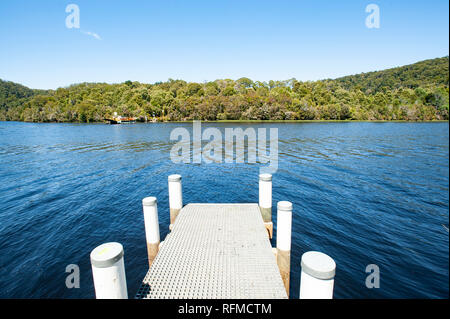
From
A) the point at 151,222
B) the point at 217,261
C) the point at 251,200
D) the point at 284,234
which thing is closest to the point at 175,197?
the point at 151,222

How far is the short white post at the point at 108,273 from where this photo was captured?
279cm

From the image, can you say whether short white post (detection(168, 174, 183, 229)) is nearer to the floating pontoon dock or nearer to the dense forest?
the floating pontoon dock

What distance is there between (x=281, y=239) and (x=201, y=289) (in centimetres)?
215

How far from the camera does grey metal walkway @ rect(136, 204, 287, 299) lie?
3.74 meters

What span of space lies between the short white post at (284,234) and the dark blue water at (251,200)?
96 centimetres

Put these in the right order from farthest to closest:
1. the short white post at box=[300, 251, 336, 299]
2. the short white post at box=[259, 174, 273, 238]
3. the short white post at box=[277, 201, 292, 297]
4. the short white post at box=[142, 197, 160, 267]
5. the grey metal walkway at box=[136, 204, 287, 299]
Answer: the short white post at box=[259, 174, 273, 238] < the short white post at box=[142, 197, 160, 267] < the short white post at box=[277, 201, 292, 297] < the grey metal walkway at box=[136, 204, 287, 299] < the short white post at box=[300, 251, 336, 299]

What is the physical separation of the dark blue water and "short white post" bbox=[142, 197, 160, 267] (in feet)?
3.97

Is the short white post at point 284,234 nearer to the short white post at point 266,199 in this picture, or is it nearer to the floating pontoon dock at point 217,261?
the floating pontoon dock at point 217,261

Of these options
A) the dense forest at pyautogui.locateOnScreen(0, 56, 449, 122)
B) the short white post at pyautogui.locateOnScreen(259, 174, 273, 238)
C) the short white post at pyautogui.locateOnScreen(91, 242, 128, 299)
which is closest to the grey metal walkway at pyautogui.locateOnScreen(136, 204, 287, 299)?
the short white post at pyautogui.locateOnScreen(259, 174, 273, 238)

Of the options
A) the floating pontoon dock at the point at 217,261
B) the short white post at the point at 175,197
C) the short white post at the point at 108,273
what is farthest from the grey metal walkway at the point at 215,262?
the short white post at the point at 108,273

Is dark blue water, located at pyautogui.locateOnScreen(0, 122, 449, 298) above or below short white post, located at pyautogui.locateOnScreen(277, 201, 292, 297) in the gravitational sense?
below

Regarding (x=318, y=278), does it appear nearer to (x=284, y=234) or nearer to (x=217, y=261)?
(x=284, y=234)

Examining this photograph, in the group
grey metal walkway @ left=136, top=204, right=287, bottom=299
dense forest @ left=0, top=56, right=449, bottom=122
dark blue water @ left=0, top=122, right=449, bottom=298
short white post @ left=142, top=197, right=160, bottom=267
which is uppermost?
dense forest @ left=0, top=56, right=449, bottom=122
